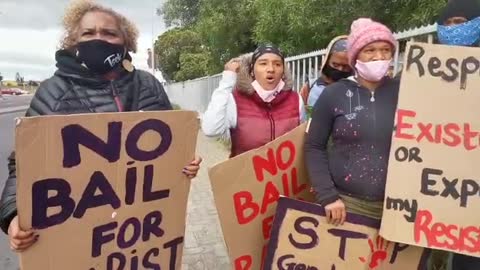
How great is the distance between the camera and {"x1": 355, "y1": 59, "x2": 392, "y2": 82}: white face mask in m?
2.15

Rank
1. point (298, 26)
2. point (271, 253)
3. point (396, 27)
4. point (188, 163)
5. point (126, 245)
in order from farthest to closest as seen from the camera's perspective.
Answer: point (298, 26)
point (396, 27)
point (271, 253)
point (188, 163)
point (126, 245)

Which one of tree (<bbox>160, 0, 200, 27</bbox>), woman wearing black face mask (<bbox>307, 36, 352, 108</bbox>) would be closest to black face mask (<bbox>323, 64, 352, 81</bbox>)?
woman wearing black face mask (<bbox>307, 36, 352, 108</bbox>)

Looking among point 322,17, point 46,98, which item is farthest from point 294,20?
point 46,98

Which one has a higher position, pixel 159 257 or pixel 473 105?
pixel 473 105

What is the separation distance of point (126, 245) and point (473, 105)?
1.59m

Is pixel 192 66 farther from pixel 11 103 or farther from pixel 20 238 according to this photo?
pixel 20 238

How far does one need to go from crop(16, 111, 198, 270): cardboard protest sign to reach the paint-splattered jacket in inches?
23.9

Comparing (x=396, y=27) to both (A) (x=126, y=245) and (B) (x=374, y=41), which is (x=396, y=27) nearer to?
(B) (x=374, y=41)

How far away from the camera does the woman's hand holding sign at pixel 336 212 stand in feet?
7.13

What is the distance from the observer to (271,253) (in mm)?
2283

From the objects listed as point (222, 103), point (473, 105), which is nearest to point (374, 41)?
point (473, 105)

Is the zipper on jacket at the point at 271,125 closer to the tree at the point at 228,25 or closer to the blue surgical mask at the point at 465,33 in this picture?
the blue surgical mask at the point at 465,33

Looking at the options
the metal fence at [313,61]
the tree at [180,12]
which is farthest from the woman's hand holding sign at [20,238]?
the tree at [180,12]

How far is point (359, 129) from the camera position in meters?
2.15
